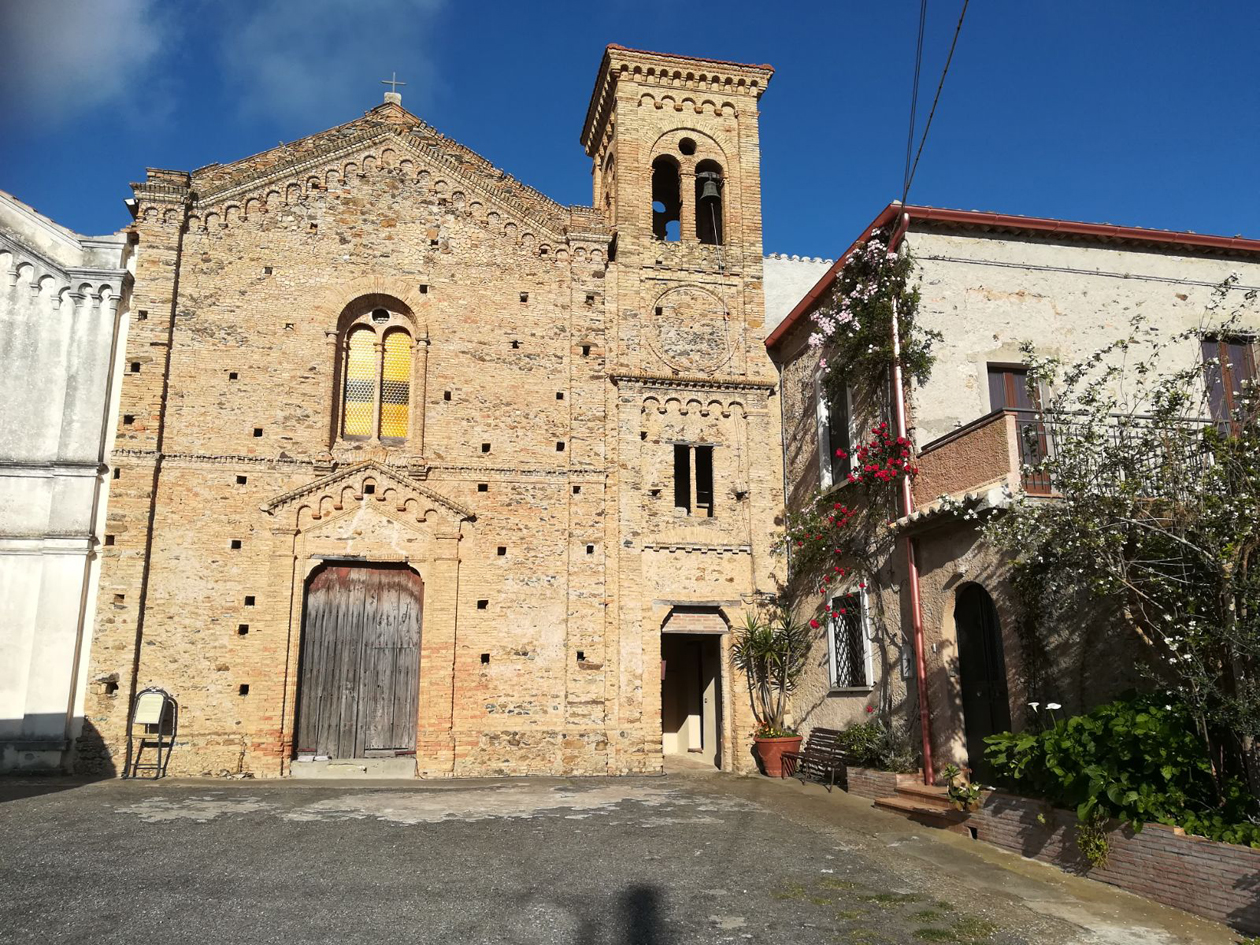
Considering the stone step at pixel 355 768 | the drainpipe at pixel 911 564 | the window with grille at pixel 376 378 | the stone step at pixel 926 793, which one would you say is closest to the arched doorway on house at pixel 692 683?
the stone step at pixel 355 768

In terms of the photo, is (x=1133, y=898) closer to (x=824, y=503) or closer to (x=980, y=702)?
(x=980, y=702)

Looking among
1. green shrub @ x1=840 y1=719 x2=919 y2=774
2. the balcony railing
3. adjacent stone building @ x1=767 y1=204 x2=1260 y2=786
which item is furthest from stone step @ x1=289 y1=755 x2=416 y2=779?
the balcony railing

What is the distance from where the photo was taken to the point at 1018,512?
911 centimetres

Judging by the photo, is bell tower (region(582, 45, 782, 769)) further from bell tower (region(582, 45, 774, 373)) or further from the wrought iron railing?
the wrought iron railing

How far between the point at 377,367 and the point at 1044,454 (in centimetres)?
1079

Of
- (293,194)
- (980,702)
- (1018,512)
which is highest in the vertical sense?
(293,194)

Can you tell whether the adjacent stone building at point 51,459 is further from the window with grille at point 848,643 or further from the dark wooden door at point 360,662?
the window with grille at point 848,643

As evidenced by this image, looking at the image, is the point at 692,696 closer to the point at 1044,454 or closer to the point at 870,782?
the point at 870,782

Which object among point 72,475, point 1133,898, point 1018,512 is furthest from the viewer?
point 72,475

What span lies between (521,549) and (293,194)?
7364 mm

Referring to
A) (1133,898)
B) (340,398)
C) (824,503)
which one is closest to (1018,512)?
(1133,898)

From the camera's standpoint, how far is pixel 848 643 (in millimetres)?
14219

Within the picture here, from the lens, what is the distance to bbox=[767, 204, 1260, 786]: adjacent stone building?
36.9 feet

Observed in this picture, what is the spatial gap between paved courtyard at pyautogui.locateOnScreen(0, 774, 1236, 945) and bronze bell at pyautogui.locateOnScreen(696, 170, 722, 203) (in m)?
11.1
